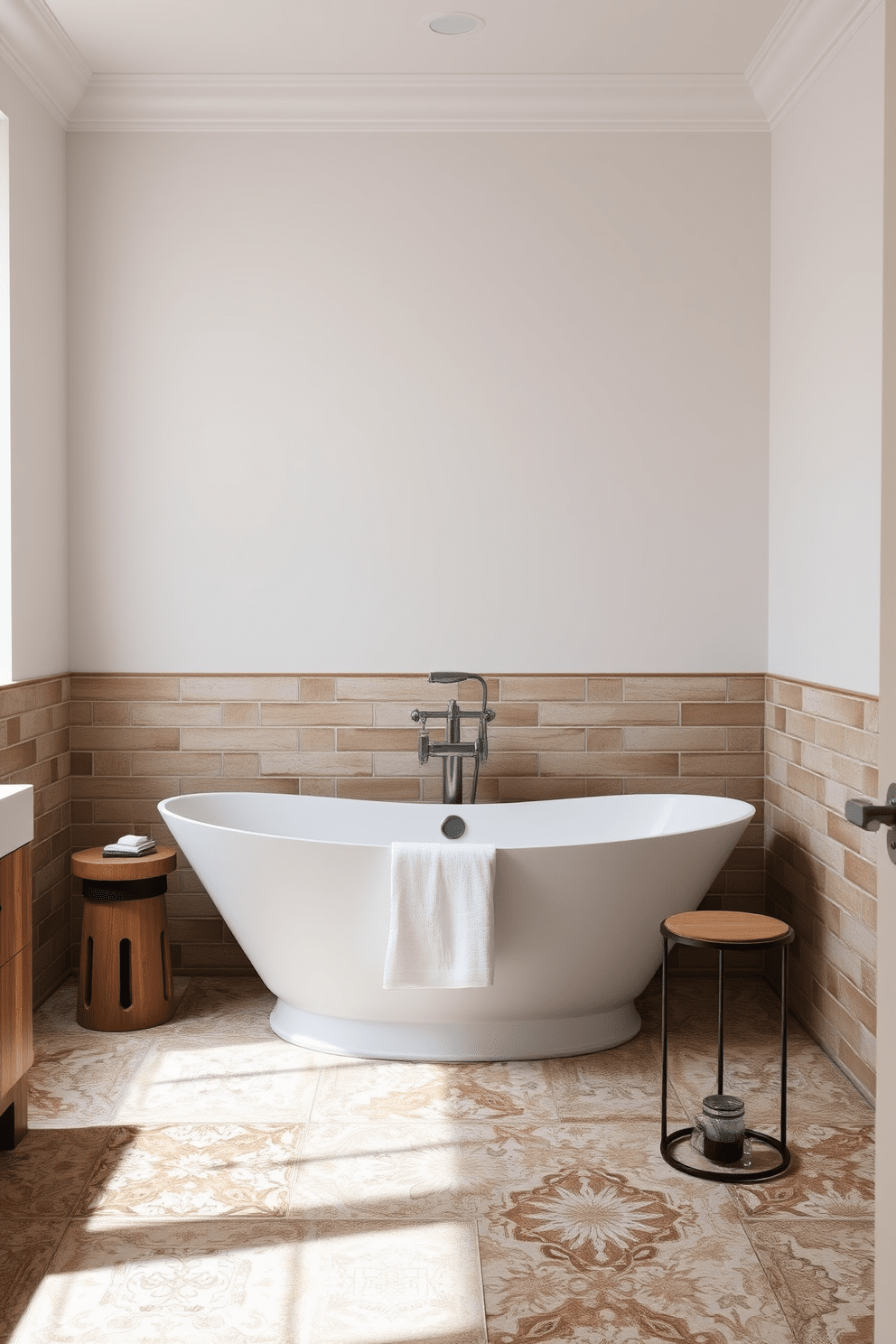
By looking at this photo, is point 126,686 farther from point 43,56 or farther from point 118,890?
point 43,56

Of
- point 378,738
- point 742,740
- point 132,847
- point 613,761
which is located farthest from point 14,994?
point 742,740

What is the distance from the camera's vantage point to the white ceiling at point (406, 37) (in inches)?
132

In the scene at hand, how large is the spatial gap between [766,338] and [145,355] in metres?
2.10

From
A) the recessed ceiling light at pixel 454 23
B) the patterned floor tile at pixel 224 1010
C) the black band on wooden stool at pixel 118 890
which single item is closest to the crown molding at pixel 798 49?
the recessed ceiling light at pixel 454 23

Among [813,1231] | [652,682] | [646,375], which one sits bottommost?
[813,1231]

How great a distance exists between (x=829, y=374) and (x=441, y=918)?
189 cm

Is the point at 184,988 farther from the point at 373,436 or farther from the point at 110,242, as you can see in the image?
the point at 110,242

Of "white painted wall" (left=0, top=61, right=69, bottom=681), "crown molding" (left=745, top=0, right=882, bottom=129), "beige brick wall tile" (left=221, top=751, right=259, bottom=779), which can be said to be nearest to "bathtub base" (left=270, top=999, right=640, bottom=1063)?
"beige brick wall tile" (left=221, top=751, right=259, bottom=779)

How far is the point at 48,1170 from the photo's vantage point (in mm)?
2625

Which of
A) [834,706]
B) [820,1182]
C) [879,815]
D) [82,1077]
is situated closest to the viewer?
[879,815]

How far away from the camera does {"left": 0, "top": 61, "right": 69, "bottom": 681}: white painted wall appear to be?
138 inches

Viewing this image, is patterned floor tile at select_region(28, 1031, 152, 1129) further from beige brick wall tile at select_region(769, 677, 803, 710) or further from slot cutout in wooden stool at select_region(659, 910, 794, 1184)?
beige brick wall tile at select_region(769, 677, 803, 710)

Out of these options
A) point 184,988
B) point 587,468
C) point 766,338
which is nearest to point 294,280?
point 587,468

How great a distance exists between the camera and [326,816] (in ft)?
12.6
